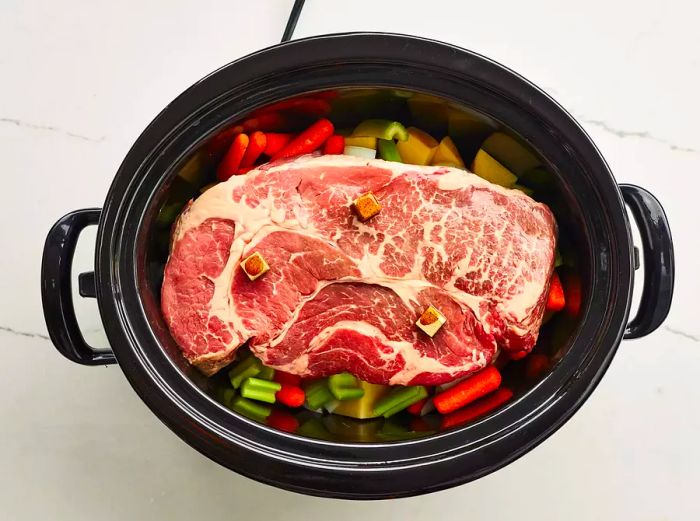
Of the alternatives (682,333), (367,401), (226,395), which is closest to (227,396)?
(226,395)

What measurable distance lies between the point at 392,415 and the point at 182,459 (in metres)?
0.61

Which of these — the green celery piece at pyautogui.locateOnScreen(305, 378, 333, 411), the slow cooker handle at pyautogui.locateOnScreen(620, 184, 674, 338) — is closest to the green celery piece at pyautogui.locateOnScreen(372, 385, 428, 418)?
the green celery piece at pyautogui.locateOnScreen(305, 378, 333, 411)

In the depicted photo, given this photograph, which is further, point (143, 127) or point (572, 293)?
point (143, 127)

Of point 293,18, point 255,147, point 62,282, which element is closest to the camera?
point 62,282

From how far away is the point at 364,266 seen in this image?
1.42 m

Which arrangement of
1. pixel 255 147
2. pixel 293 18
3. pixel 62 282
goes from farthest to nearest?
pixel 293 18 → pixel 255 147 → pixel 62 282

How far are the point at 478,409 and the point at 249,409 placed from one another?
50 cm

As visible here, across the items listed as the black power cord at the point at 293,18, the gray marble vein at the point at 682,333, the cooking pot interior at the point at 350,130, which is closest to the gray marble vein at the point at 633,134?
the cooking pot interior at the point at 350,130

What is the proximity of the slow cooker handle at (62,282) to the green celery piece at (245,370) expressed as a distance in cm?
27

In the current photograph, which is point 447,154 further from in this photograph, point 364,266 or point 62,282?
point 62,282

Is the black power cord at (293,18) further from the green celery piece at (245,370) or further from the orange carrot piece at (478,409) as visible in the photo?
the orange carrot piece at (478,409)

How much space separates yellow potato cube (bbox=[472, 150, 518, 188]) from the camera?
1507 millimetres

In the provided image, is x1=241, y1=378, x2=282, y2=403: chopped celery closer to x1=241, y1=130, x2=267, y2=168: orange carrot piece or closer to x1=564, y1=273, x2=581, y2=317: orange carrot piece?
x1=241, y1=130, x2=267, y2=168: orange carrot piece

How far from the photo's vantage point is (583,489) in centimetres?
179
